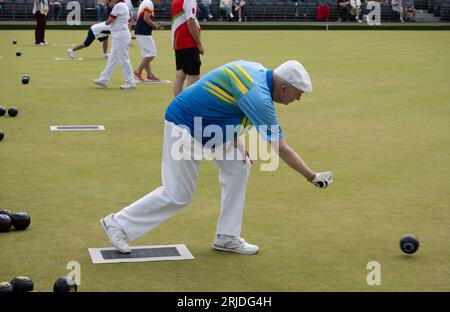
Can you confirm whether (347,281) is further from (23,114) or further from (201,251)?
(23,114)

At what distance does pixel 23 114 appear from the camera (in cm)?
1384

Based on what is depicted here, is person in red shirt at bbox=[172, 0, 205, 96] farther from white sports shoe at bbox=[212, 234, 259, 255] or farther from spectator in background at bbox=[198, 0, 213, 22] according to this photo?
A: spectator in background at bbox=[198, 0, 213, 22]

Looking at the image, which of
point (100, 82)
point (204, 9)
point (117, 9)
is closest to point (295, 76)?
point (117, 9)

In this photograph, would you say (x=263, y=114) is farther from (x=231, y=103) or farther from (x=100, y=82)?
(x=100, y=82)

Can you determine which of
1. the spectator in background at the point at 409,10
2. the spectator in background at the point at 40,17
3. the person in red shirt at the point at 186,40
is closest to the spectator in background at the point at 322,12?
the spectator in background at the point at 409,10

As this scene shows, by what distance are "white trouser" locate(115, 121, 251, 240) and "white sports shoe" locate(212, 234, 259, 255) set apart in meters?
0.19

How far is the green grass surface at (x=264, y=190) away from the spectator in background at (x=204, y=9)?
21583mm

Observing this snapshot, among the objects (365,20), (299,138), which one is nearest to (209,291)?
(299,138)

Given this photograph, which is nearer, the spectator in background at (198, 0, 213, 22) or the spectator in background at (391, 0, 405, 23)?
the spectator in background at (198, 0, 213, 22)

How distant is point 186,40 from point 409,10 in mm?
30701

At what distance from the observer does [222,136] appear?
6.52m

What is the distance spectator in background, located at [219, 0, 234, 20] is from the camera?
39.8 m

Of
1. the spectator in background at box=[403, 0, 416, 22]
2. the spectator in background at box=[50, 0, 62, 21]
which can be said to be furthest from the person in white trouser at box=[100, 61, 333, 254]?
the spectator in background at box=[403, 0, 416, 22]

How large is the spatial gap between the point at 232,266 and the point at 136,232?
79 centimetres
